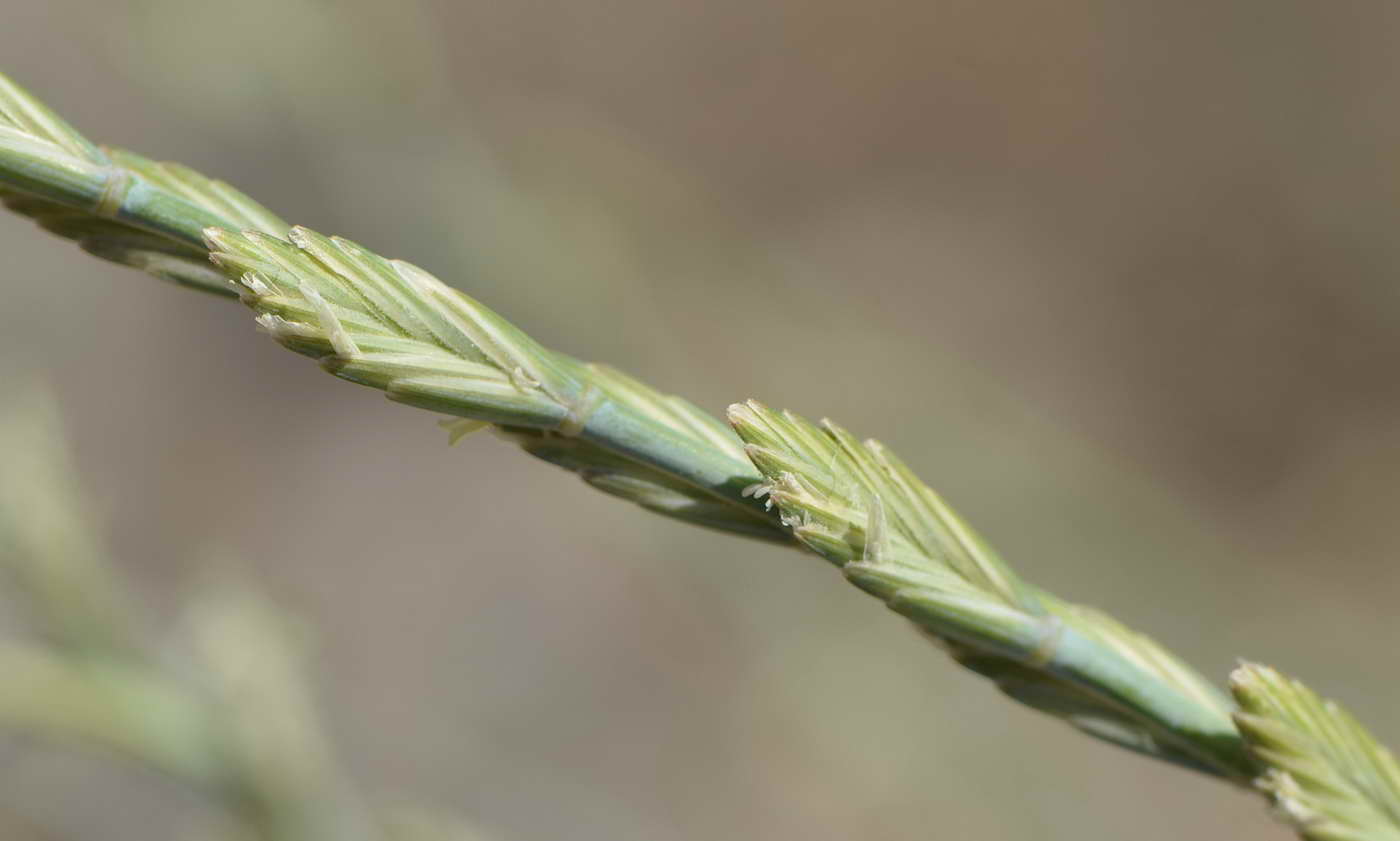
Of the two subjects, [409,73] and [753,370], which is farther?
[753,370]

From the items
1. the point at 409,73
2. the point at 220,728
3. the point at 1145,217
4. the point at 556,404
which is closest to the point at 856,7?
the point at 1145,217

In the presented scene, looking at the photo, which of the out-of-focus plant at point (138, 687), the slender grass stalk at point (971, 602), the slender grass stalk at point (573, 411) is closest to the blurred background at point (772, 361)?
the out-of-focus plant at point (138, 687)

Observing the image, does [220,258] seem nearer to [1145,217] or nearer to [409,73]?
[409,73]

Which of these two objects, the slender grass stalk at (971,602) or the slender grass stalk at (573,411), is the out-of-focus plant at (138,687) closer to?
the slender grass stalk at (573,411)

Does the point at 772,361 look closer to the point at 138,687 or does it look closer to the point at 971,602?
the point at 138,687

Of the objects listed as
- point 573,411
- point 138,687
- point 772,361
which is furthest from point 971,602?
point 772,361

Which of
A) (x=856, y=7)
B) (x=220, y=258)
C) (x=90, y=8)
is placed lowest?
(x=220, y=258)

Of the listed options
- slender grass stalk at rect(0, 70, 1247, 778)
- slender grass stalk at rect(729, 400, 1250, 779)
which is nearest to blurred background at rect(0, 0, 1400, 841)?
slender grass stalk at rect(0, 70, 1247, 778)

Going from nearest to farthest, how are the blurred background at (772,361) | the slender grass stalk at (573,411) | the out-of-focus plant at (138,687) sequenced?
the slender grass stalk at (573,411)
the out-of-focus plant at (138,687)
the blurred background at (772,361)
